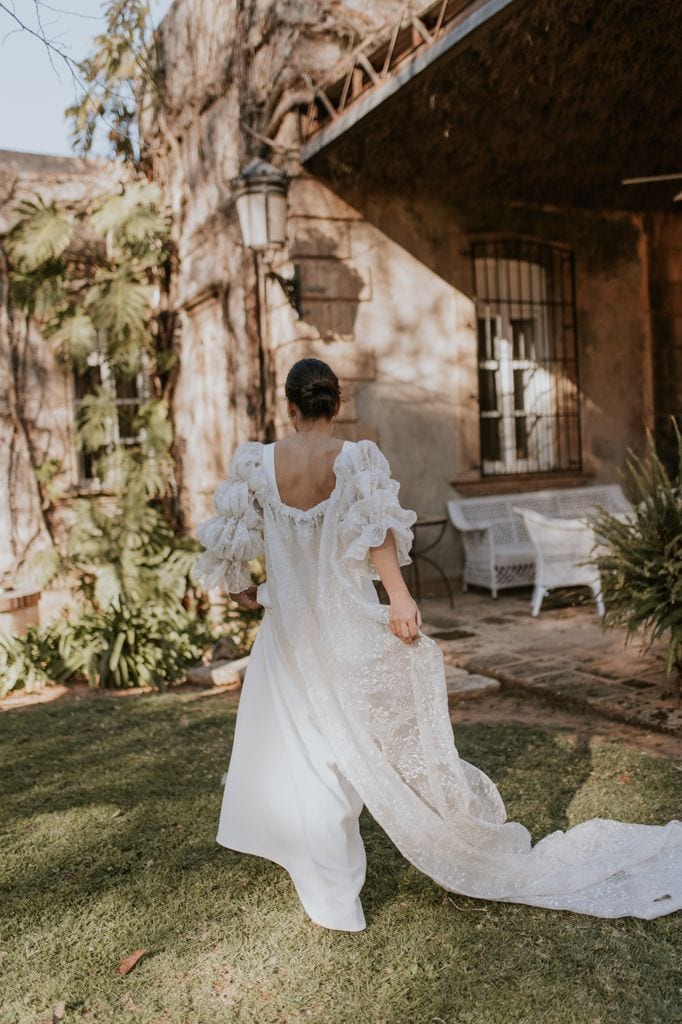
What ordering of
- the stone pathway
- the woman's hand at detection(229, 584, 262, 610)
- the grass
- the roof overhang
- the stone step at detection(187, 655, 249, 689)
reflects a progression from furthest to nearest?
1. the stone step at detection(187, 655, 249, 689)
2. the roof overhang
3. the stone pathway
4. the woman's hand at detection(229, 584, 262, 610)
5. the grass

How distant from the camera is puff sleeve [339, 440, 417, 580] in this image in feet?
8.89

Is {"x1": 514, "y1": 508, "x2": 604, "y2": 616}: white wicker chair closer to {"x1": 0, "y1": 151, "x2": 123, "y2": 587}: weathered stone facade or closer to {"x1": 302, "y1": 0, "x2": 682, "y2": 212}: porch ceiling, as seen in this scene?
{"x1": 302, "y1": 0, "x2": 682, "y2": 212}: porch ceiling

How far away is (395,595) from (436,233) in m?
5.67

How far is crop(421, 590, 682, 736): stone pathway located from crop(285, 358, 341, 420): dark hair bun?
2.49 meters

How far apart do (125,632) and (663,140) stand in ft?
17.5

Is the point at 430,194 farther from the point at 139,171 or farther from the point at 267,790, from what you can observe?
the point at 267,790

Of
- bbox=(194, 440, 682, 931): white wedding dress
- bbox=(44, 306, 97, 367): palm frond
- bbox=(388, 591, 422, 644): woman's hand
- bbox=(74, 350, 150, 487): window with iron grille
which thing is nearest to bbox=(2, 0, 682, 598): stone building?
bbox=(74, 350, 150, 487): window with iron grille

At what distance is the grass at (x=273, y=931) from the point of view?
2.31 meters

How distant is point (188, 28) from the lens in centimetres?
860

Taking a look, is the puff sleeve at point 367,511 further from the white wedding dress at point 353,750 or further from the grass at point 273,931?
the grass at point 273,931

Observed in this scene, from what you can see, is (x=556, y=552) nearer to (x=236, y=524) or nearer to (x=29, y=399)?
(x=236, y=524)

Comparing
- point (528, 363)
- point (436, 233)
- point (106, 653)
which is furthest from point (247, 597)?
point (528, 363)

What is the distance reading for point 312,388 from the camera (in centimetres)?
281

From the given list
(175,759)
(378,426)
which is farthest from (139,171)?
(175,759)
